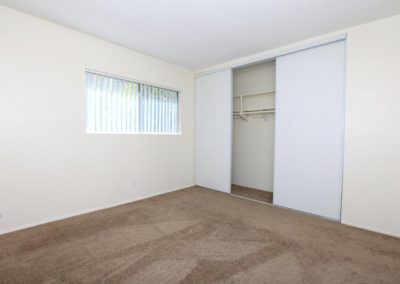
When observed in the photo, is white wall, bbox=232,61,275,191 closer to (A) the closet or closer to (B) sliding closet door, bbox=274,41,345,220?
(A) the closet

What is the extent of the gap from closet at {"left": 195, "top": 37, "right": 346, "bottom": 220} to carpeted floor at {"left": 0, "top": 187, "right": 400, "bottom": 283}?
54 centimetres

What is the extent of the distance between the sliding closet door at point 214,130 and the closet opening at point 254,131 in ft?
1.43

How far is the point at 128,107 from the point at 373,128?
3.55 metres

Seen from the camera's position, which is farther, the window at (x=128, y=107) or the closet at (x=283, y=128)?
the window at (x=128, y=107)

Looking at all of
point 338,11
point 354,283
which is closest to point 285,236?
point 354,283

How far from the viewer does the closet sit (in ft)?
9.24

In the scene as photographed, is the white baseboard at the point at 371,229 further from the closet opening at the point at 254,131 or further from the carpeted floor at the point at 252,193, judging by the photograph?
the closet opening at the point at 254,131

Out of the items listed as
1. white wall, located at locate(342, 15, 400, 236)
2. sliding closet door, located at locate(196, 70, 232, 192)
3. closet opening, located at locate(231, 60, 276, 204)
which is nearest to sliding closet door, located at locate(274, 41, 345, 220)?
white wall, located at locate(342, 15, 400, 236)

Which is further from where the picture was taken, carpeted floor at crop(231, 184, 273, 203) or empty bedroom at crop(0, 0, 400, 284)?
carpeted floor at crop(231, 184, 273, 203)

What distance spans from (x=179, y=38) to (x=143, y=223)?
267 cm

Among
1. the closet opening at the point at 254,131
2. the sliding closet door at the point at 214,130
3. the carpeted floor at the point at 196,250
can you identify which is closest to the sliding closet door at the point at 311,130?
the carpeted floor at the point at 196,250

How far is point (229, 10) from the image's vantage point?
7.59ft

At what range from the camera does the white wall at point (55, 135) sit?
7.68ft

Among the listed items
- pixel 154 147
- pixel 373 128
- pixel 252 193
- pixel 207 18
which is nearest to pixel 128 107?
pixel 154 147
